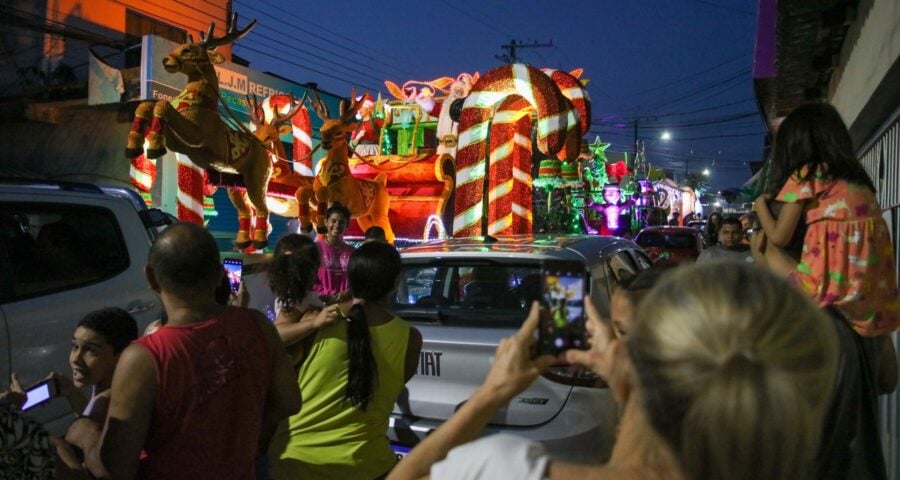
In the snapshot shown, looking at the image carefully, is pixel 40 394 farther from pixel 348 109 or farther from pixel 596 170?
pixel 596 170

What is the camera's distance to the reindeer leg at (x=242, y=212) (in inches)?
423

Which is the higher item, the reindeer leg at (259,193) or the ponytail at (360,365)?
the reindeer leg at (259,193)

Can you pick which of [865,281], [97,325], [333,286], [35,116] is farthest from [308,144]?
[865,281]

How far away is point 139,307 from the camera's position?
4.47m

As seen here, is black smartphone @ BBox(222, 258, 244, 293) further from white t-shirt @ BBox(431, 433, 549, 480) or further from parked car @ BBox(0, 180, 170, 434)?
white t-shirt @ BBox(431, 433, 549, 480)

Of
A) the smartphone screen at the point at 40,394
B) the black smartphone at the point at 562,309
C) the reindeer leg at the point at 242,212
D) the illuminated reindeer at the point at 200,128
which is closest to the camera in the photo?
the black smartphone at the point at 562,309

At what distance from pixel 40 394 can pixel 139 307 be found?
2.30m

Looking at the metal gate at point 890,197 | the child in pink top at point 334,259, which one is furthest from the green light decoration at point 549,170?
the child in pink top at point 334,259

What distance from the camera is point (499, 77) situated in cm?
903

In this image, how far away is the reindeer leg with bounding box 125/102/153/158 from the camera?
26.8 feet

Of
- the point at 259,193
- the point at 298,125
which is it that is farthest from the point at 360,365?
the point at 298,125

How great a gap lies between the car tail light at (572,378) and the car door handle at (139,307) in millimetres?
2680

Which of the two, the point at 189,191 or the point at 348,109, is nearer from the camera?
the point at 189,191

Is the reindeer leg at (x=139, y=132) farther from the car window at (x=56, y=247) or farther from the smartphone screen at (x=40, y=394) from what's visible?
the smartphone screen at (x=40, y=394)
